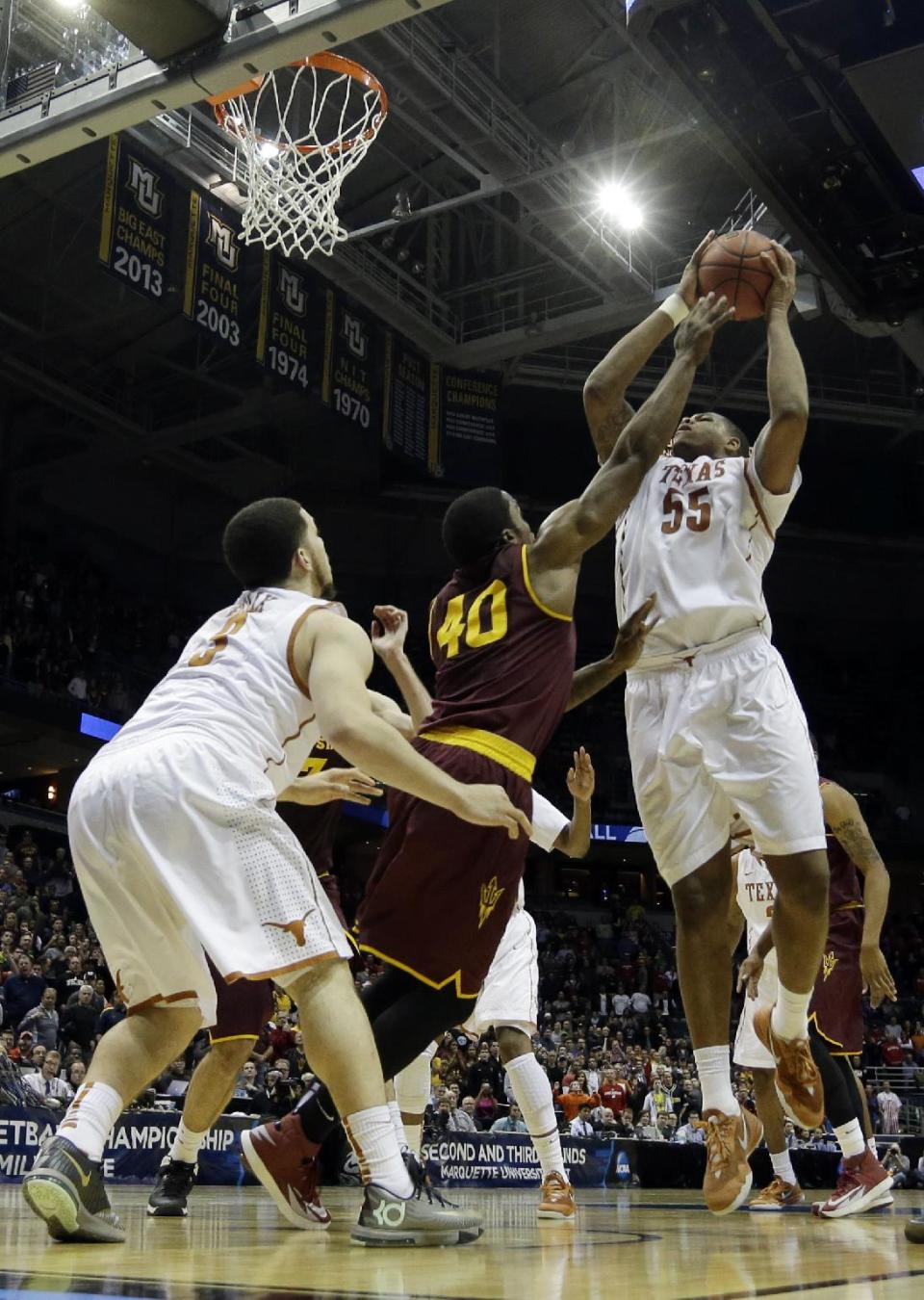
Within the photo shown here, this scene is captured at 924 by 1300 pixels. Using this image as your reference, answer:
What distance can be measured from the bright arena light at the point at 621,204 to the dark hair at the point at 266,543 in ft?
50.3

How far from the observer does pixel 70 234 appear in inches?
782

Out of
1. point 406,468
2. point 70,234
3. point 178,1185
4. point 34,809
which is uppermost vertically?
point 70,234

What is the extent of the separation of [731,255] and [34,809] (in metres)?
18.6

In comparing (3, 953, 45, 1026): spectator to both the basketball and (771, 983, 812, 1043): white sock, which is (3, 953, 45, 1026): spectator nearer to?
(771, 983, 812, 1043): white sock

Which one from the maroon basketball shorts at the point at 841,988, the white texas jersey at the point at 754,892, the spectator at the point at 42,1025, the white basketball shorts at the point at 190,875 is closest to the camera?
the white basketball shorts at the point at 190,875

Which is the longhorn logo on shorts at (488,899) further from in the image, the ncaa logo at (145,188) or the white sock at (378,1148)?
the ncaa logo at (145,188)

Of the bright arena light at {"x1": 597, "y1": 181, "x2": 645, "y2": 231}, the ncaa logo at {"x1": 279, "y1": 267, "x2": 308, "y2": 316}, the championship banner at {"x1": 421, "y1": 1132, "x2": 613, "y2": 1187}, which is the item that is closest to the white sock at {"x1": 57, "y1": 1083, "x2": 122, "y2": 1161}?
the championship banner at {"x1": 421, "y1": 1132, "x2": 613, "y2": 1187}

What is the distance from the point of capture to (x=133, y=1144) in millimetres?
9852

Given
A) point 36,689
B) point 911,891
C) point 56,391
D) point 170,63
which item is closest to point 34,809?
point 36,689

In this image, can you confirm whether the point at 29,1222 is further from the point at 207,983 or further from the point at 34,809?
the point at 34,809

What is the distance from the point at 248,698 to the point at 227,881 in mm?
489

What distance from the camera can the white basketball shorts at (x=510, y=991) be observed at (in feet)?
20.4

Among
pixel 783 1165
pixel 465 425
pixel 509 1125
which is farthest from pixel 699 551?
pixel 465 425

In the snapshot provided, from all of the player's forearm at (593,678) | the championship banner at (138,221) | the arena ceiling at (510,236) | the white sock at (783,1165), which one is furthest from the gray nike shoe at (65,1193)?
the championship banner at (138,221)
